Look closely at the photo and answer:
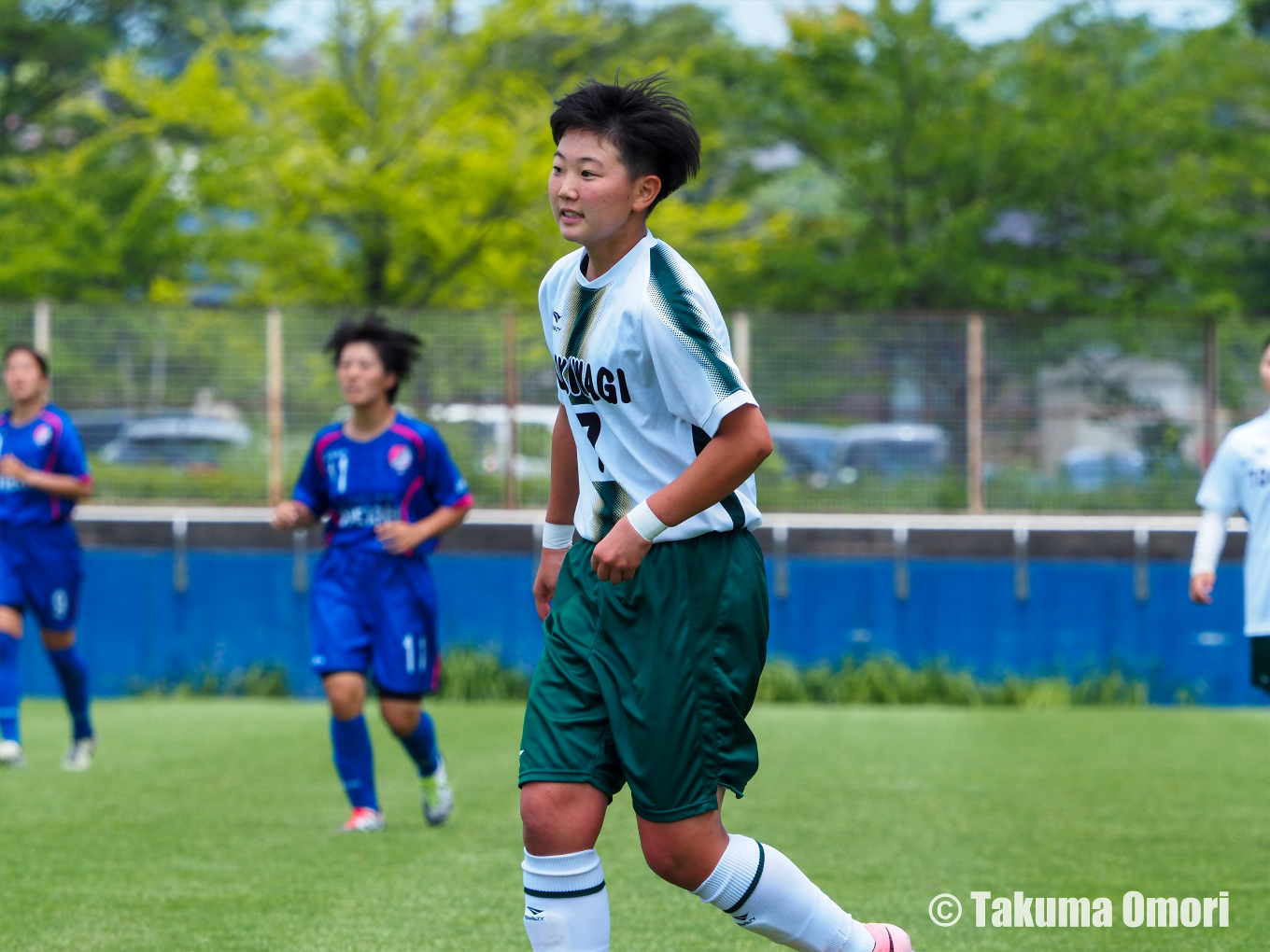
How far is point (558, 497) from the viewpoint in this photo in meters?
3.86

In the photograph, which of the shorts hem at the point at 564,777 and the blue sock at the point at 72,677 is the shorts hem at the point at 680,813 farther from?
the blue sock at the point at 72,677

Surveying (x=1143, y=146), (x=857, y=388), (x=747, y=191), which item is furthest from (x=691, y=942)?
(x=747, y=191)

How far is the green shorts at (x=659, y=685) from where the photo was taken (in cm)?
334

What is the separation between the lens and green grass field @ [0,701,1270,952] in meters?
4.99

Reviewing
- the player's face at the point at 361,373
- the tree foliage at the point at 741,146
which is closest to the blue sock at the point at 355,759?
the player's face at the point at 361,373

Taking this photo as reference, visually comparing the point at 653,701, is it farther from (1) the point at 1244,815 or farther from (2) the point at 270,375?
(2) the point at 270,375

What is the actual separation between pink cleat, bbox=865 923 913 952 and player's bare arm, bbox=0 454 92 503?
20.1 ft

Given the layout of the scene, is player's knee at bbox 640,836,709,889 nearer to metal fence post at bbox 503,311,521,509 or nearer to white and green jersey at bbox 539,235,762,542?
white and green jersey at bbox 539,235,762,542

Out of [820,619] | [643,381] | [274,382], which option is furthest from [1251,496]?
[274,382]

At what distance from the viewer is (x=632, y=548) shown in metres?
3.26

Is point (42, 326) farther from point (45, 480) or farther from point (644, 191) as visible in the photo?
point (644, 191)

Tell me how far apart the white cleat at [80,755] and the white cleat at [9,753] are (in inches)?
9.8

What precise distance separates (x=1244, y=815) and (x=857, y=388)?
8525mm

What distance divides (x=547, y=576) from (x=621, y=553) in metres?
0.65
